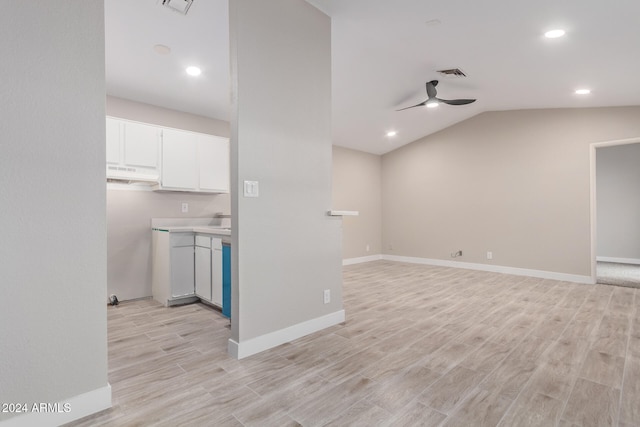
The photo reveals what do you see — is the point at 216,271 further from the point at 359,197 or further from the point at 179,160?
the point at 359,197

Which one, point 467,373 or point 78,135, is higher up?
point 78,135

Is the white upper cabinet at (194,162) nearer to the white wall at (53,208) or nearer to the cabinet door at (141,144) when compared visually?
the cabinet door at (141,144)

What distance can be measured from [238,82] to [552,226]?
5.15 meters

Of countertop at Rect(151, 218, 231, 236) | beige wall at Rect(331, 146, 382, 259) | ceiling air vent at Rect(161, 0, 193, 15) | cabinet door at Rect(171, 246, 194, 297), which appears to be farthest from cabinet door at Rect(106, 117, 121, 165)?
beige wall at Rect(331, 146, 382, 259)

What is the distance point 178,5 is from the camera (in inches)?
93.2

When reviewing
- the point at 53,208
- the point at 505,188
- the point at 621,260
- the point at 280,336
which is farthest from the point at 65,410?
the point at 621,260

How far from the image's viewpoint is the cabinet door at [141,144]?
139 inches

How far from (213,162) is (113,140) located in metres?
1.16

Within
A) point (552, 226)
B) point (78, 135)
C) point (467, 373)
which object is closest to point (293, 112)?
point (78, 135)

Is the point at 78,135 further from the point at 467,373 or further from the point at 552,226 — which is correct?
the point at 552,226

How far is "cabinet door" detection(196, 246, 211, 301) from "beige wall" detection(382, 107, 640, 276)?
454 cm

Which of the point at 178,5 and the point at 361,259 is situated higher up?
the point at 178,5

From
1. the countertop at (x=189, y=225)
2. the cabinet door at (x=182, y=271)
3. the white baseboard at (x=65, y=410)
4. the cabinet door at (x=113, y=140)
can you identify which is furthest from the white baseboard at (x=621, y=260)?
the cabinet door at (x=113, y=140)

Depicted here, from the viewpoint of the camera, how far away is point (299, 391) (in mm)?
1802
